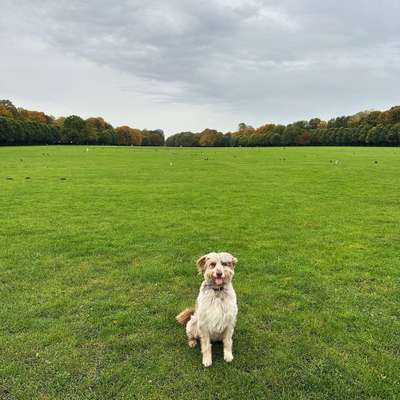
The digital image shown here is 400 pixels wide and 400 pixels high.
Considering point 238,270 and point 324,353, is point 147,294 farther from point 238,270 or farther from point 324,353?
point 324,353

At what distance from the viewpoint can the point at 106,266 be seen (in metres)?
9.34

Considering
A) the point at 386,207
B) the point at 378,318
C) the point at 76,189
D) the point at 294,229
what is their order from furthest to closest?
the point at 76,189
the point at 386,207
the point at 294,229
the point at 378,318

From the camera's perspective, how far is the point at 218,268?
5480 millimetres

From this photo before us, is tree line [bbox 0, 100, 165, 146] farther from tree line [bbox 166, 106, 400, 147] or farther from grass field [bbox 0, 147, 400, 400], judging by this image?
grass field [bbox 0, 147, 400, 400]

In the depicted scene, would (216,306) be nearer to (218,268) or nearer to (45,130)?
(218,268)

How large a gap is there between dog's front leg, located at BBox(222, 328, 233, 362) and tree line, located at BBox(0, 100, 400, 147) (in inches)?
3767

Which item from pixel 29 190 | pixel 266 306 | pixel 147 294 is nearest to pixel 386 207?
pixel 266 306

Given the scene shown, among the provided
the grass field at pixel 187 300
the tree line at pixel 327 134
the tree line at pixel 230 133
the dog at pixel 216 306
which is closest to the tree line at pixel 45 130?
the tree line at pixel 230 133

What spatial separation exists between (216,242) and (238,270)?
2.43m

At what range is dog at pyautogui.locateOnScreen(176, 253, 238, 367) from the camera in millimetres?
5535

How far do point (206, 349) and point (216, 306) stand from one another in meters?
0.64

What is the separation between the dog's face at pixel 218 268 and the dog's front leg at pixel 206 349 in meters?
0.79

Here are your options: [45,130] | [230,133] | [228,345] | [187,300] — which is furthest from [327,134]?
[228,345]

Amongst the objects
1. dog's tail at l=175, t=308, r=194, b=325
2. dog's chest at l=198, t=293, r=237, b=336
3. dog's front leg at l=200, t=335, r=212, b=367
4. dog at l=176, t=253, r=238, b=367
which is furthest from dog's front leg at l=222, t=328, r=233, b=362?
dog's tail at l=175, t=308, r=194, b=325
